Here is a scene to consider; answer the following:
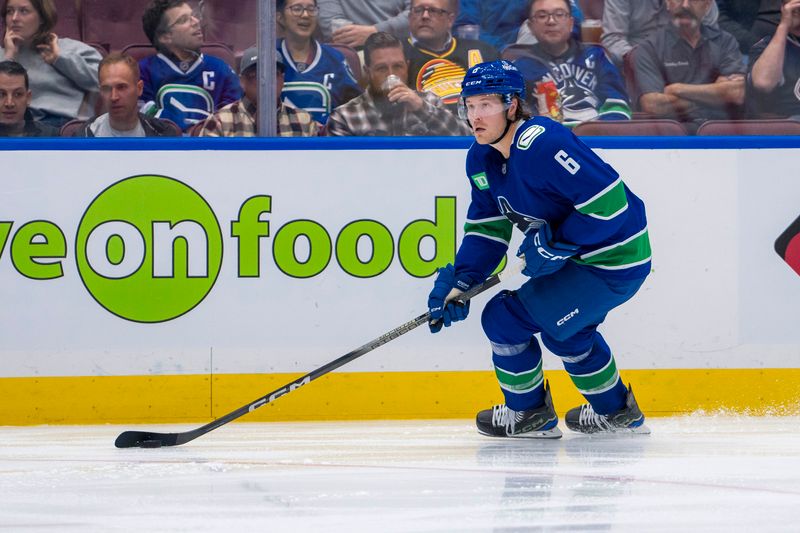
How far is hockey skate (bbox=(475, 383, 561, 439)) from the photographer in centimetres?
351

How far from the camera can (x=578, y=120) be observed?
4117 mm

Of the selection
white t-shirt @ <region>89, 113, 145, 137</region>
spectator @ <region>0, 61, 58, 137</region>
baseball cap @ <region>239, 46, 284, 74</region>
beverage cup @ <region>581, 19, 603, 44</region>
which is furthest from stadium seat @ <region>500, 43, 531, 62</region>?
spectator @ <region>0, 61, 58, 137</region>

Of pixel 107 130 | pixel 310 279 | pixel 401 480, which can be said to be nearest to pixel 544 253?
pixel 401 480

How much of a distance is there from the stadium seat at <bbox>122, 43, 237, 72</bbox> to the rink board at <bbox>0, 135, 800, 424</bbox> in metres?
0.32

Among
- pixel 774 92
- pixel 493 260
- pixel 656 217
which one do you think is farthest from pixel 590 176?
pixel 774 92

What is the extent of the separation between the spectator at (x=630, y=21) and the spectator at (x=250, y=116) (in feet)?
3.46

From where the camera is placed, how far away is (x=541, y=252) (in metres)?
3.21

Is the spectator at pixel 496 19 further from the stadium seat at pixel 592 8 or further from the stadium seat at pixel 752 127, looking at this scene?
the stadium seat at pixel 752 127

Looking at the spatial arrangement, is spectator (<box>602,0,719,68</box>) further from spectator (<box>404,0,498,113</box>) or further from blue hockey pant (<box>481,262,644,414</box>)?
blue hockey pant (<box>481,262,644,414</box>)

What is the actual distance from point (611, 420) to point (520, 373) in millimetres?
335

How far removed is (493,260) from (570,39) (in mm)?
1041

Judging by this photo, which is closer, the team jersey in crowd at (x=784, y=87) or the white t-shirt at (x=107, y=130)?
the white t-shirt at (x=107, y=130)

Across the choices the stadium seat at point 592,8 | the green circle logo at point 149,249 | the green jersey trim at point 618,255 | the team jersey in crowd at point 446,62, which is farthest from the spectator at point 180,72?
the green jersey trim at point 618,255

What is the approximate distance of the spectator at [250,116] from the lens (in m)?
4.03
